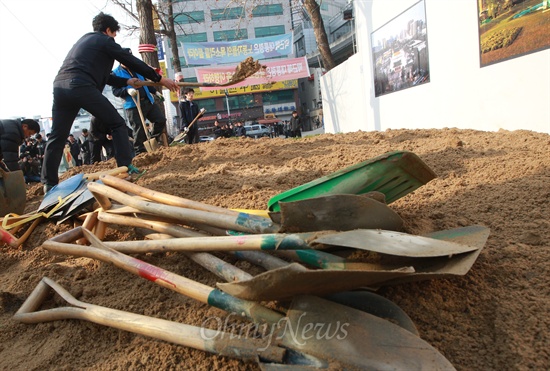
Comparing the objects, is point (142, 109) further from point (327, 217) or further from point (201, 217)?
point (327, 217)

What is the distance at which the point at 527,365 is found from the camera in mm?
1151

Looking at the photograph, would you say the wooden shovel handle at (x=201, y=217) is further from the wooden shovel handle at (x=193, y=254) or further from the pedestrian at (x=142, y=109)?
the pedestrian at (x=142, y=109)

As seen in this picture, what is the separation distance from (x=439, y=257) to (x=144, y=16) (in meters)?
7.80

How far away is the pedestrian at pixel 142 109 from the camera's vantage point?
5.10 meters

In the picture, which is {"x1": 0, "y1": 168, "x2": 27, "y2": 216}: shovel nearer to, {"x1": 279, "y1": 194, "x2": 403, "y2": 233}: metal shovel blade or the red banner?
{"x1": 279, "y1": 194, "x2": 403, "y2": 233}: metal shovel blade

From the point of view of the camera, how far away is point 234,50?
15.8 metres

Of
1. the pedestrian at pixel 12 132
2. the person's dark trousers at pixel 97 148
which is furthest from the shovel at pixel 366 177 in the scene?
the person's dark trousers at pixel 97 148

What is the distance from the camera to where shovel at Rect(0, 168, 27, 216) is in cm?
335

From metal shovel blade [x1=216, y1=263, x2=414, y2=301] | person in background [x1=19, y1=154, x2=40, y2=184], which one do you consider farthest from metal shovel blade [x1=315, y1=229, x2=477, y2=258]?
person in background [x1=19, y1=154, x2=40, y2=184]

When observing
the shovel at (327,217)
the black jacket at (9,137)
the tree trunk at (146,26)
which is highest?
the tree trunk at (146,26)

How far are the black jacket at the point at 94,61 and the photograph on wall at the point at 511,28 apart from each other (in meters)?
3.98

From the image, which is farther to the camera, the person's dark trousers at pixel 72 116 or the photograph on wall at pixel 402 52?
the photograph on wall at pixel 402 52

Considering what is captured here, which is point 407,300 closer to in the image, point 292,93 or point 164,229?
point 164,229

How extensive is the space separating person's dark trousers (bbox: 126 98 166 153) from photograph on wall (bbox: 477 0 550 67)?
4.43 metres
